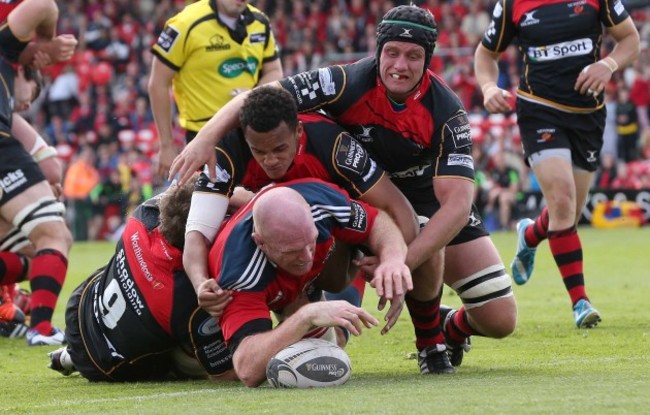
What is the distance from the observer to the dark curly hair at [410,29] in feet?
19.8

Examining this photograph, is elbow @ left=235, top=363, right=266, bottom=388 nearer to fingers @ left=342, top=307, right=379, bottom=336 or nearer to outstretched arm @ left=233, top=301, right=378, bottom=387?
outstretched arm @ left=233, top=301, right=378, bottom=387

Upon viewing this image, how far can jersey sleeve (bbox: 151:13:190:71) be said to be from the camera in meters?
9.65

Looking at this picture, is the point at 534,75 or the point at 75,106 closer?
the point at 534,75

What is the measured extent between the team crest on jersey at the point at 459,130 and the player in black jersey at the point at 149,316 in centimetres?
131

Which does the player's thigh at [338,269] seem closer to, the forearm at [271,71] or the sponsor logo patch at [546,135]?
the sponsor logo patch at [546,135]

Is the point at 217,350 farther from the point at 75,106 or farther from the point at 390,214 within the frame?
the point at 75,106

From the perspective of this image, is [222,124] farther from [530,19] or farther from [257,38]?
[257,38]

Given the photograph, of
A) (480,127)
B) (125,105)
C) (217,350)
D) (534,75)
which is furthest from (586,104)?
(125,105)

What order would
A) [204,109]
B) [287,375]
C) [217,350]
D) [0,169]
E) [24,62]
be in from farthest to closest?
[204,109] → [24,62] → [0,169] → [217,350] → [287,375]

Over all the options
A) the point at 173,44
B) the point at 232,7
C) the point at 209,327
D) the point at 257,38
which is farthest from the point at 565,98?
the point at 209,327

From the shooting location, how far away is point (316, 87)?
6125 millimetres

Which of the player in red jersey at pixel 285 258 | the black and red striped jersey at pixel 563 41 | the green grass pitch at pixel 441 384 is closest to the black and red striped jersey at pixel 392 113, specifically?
the player in red jersey at pixel 285 258

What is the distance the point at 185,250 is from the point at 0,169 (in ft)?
9.71

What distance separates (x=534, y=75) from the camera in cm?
894
